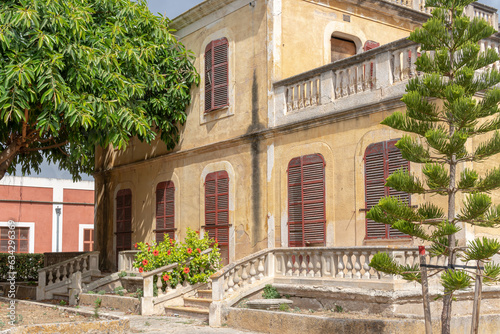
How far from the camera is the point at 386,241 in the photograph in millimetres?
11812

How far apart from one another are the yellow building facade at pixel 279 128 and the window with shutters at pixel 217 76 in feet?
0.10

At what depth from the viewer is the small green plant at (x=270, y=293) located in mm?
12453

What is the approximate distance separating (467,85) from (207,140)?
940 cm

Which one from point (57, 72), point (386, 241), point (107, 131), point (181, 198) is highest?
point (57, 72)

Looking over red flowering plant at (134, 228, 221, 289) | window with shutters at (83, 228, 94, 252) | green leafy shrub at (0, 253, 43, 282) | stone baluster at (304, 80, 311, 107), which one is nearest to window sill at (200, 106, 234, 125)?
stone baluster at (304, 80, 311, 107)

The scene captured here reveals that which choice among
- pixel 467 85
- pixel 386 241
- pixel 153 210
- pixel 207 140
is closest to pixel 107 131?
pixel 207 140

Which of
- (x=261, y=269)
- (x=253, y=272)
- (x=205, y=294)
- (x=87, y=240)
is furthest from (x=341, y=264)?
(x=87, y=240)

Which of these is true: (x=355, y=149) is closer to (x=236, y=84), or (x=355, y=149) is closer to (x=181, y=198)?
(x=236, y=84)

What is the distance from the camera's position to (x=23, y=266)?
22.7 metres

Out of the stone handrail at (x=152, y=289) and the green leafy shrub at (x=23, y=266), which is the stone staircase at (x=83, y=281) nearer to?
the stone handrail at (x=152, y=289)

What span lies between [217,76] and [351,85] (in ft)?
14.5

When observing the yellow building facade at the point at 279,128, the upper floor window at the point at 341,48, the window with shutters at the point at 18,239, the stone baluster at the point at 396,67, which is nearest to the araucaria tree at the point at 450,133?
the yellow building facade at the point at 279,128

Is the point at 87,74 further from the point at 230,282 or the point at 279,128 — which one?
the point at 230,282

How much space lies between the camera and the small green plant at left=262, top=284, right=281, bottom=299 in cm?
1245
